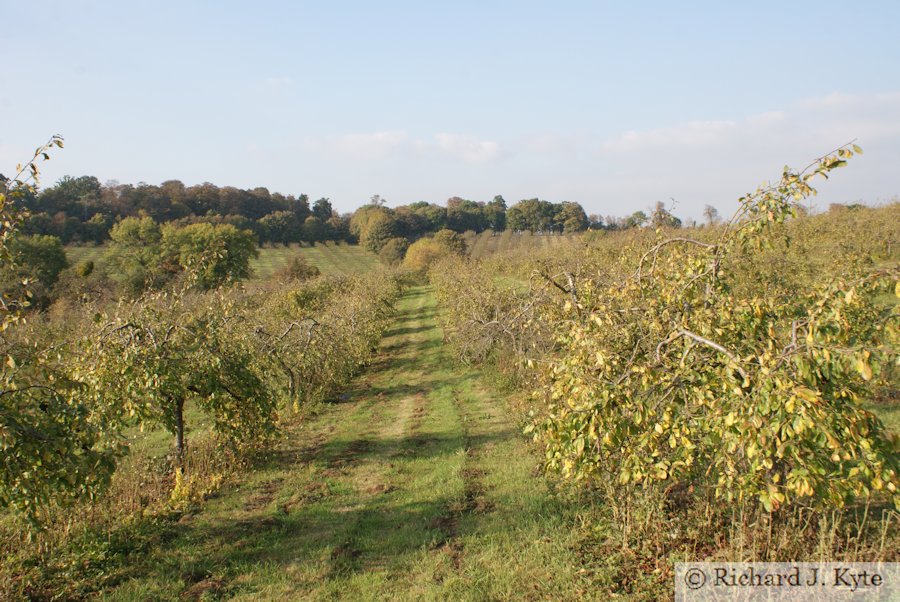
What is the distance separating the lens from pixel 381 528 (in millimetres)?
6719

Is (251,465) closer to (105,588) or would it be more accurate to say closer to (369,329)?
(105,588)

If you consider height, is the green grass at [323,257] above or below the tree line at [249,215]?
below

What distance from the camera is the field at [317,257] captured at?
191 ft

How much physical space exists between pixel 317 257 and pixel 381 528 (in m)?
71.8

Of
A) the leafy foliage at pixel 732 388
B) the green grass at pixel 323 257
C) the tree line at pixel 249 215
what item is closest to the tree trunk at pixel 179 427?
the leafy foliage at pixel 732 388

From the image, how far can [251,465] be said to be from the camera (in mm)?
9281

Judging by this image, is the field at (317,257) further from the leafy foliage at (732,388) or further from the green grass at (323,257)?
the leafy foliage at (732,388)

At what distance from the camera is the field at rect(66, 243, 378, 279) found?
2291 inches

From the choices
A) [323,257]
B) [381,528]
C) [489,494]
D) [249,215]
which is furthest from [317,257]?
[381,528]

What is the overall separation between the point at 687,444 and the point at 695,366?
82cm

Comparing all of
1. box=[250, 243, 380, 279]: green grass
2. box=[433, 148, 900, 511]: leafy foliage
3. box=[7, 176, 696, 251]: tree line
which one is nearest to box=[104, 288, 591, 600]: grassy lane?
box=[433, 148, 900, 511]: leafy foliage

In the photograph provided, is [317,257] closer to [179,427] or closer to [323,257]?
[323,257]

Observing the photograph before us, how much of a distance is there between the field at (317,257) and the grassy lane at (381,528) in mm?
49714

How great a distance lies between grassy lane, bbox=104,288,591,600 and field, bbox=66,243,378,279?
49.7m
